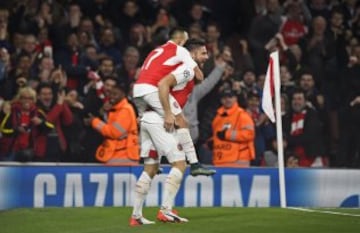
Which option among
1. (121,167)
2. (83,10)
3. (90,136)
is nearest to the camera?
(121,167)

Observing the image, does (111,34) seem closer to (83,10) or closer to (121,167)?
(83,10)

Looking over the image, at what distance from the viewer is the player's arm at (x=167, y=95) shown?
444 inches

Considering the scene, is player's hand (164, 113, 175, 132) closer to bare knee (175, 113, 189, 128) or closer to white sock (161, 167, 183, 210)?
bare knee (175, 113, 189, 128)

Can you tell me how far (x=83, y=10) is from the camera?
19.8 metres

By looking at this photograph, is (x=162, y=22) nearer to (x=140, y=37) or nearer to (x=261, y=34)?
(x=140, y=37)

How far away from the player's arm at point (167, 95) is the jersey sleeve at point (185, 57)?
257 mm

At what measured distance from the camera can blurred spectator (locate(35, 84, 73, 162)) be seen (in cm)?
1689

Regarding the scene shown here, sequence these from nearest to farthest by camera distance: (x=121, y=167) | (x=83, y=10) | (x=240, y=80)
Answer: (x=121, y=167), (x=240, y=80), (x=83, y=10)

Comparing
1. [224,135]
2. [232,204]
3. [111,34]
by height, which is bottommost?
[232,204]

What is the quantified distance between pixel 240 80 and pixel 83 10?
351cm

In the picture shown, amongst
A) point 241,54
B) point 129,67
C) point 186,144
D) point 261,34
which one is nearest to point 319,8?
point 261,34

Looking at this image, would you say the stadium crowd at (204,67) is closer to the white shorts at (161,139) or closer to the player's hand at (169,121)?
the white shorts at (161,139)

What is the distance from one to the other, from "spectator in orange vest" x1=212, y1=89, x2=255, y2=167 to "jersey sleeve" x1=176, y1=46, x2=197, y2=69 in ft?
16.2

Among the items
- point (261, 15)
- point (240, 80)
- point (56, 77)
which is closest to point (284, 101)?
point (240, 80)
